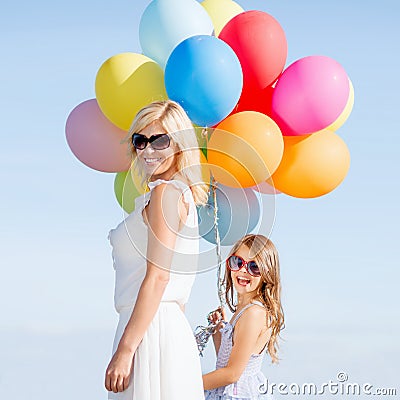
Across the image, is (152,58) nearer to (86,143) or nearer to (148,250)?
(86,143)

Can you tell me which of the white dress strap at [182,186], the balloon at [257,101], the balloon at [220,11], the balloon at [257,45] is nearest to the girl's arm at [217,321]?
the balloon at [257,101]

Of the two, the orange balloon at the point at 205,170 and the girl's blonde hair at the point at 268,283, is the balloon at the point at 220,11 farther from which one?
the girl's blonde hair at the point at 268,283

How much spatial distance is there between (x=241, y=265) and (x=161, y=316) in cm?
116

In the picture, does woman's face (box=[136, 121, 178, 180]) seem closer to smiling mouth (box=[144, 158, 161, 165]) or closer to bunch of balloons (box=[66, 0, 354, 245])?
smiling mouth (box=[144, 158, 161, 165])

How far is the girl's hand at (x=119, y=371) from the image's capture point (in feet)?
6.67

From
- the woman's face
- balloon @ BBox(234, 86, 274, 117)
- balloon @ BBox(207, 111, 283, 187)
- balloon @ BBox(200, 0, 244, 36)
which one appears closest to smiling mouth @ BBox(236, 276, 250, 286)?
balloon @ BBox(207, 111, 283, 187)

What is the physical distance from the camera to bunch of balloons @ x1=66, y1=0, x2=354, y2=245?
325 centimetres

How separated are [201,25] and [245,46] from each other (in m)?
0.27

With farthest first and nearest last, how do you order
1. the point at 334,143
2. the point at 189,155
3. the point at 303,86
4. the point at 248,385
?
the point at 334,143, the point at 303,86, the point at 248,385, the point at 189,155

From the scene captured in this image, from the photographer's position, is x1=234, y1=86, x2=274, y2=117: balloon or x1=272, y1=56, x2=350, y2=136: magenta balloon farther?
x1=234, y1=86, x2=274, y2=117: balloon

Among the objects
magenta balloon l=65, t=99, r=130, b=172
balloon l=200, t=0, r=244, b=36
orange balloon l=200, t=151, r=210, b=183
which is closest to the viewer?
orange balloon l=200, t=151, r=210, b=183

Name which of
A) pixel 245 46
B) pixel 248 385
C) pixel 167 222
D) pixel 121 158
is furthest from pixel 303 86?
pixel 167 222

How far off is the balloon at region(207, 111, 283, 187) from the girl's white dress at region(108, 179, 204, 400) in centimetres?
116

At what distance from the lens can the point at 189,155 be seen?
7.29ft
